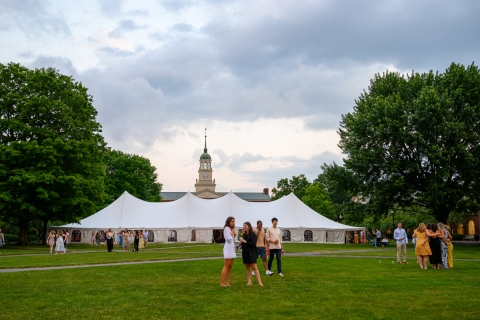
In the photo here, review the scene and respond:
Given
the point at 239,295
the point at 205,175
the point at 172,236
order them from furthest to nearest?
1. the point at 205,175
2. the point at 172,236
3. the point at 239,295

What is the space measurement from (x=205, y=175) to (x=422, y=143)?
332ft

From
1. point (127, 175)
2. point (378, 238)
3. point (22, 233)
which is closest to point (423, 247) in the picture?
point (378, 238)

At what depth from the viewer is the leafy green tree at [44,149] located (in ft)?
113

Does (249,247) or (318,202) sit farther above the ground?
(318,202)

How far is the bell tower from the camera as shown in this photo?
429 feet

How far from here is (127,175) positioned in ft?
211

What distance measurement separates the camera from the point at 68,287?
1160 cm

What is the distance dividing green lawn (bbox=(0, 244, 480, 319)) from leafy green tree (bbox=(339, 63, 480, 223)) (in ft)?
64.1

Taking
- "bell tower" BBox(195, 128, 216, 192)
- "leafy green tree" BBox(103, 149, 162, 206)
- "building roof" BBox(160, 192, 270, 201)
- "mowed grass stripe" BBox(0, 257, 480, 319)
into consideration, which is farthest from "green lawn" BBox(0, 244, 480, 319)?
"building roof" BBox(160, 192, 270, 201)

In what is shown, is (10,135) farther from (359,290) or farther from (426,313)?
(426,313)

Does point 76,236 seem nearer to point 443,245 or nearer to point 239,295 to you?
point 443,245

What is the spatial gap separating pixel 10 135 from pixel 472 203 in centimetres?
3421

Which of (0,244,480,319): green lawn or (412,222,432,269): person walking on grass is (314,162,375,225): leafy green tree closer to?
(412,222,432,269): person walking on grass

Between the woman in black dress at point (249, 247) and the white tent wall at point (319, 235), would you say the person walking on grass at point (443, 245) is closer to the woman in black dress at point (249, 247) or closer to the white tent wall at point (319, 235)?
the woman in black dress at point (249, 247)
